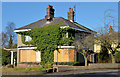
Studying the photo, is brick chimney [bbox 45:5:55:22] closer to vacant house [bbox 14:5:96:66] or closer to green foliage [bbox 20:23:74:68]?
vacant house [bbox 14:5:96:66]

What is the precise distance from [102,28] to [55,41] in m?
6.88

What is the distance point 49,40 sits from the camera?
26109 mm

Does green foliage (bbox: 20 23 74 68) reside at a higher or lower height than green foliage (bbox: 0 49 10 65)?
higher

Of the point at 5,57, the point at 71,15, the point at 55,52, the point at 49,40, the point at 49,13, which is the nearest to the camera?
the point at 49,40

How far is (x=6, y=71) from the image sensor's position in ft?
59.1

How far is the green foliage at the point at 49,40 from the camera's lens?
25922 millimetres

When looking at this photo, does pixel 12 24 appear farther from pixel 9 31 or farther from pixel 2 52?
pixel 2 52

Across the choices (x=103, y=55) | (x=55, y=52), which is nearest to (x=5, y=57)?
(x=55, y=52)

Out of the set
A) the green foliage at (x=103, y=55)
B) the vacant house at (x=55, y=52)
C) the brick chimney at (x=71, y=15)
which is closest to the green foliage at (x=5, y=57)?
the vacant house at (x=55, y=52)

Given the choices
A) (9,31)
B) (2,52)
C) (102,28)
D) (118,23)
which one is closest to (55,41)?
(102,28)

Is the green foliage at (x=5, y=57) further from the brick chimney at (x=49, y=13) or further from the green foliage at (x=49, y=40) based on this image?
the brick chimney at (x=49, y=13)

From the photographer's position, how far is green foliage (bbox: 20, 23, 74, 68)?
25922mm

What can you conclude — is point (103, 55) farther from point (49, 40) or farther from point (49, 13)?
point (49, 13)

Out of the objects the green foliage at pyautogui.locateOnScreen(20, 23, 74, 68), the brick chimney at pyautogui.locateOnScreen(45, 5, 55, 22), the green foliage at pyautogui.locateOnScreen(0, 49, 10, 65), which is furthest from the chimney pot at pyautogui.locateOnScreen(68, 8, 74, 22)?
the green foliage at pyautogui.locateOnScreen(0, 49, 10, 65)
